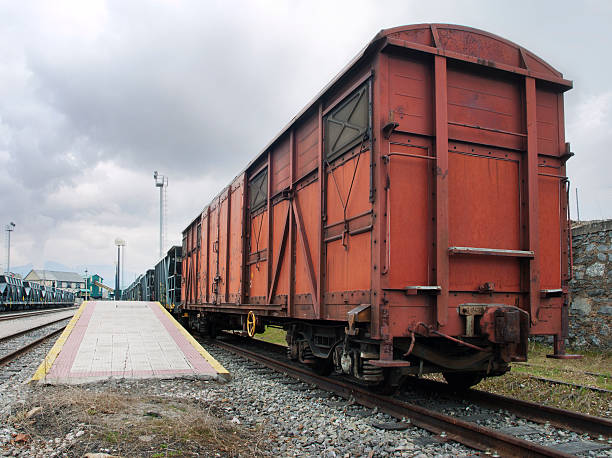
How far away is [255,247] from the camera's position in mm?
9648

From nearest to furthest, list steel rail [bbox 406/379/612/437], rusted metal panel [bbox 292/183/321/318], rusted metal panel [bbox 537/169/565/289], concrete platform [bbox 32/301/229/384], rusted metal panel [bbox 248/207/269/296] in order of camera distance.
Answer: steel rail [bbox 406/379/612/437] → rusted metal panel [bbox 537/169/565/289] → rusted metal panel [bbox 292/183/321/318] → concrete platform [bbox 32/301/229/384] → rusted metal panel [bbox 248/207/269/296]

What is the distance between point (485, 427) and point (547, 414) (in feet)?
2.85

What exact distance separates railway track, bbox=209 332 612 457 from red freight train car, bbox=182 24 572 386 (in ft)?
1.10

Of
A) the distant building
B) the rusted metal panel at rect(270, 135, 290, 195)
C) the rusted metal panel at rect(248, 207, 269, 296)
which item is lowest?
the distant building

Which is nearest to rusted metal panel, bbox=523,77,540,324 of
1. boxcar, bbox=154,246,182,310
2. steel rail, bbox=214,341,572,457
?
steel rail, bbox=214,341,572,457

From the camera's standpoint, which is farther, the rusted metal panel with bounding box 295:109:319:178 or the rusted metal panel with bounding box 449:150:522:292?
the rusted metal panel with bounding box 295:109:319:178

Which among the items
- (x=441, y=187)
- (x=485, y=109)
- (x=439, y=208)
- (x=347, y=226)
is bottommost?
(x=347, y=226)

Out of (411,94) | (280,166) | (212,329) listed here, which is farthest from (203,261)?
(411,94)

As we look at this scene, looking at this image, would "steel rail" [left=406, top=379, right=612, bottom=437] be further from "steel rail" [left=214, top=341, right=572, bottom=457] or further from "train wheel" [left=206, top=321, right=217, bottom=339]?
"train wheel" [left=206, top=321, right=217, bottom=339]

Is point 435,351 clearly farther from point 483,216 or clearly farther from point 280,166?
point 280,166

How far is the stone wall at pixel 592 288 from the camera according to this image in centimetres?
935

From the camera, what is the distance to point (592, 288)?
9.64m

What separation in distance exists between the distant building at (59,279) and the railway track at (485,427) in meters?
113

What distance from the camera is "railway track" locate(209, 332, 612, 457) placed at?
3962 millimetres
